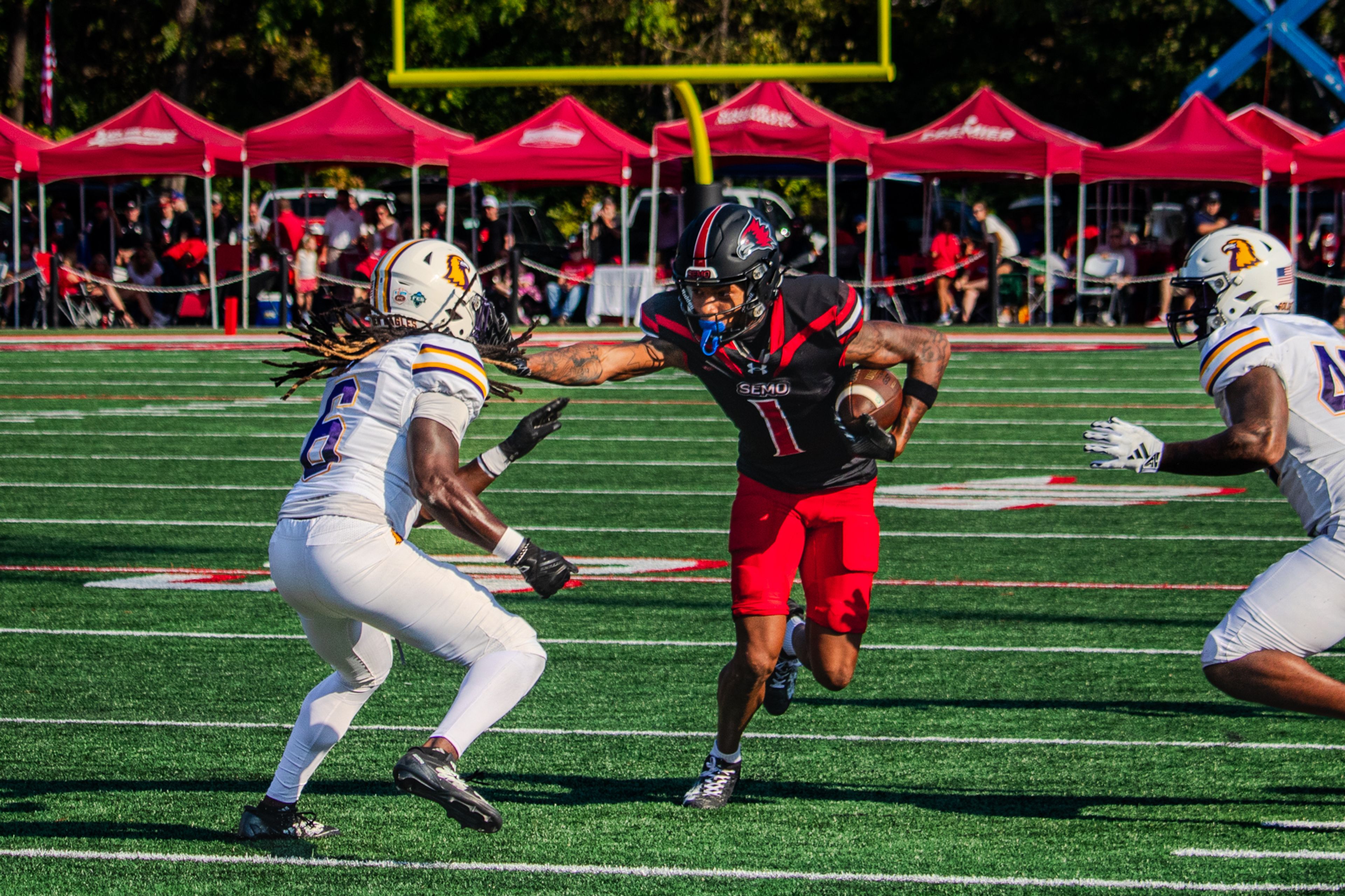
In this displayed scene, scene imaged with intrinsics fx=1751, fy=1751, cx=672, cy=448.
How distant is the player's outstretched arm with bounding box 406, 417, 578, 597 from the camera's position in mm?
4480

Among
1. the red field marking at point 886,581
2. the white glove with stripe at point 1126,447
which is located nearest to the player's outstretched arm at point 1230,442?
the white glove with stripe at point 1126,447

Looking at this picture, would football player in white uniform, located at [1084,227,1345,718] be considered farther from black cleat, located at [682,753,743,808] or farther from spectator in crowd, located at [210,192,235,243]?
spectator in crowd, located at [210,192,235,243]

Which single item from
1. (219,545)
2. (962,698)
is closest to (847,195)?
(219,545)

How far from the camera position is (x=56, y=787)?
5531mm

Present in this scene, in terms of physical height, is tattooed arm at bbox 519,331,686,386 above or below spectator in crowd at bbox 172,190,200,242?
below

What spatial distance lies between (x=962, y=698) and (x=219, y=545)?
4.95 metres

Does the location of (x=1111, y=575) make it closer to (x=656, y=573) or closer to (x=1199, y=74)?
(x=656, y=573)

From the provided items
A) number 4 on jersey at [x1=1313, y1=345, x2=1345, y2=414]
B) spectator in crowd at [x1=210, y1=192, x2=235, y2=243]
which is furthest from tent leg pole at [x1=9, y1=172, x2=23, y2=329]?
number 4 on jersey at [x1=1313, y1=345, x2=1345, y2=414]

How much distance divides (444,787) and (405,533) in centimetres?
85

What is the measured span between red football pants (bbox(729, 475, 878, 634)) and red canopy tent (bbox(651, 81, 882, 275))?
18798 mm

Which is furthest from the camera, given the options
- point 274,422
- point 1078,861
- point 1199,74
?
point 1199,74

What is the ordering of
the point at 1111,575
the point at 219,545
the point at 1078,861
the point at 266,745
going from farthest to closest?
the point at 219,545, the point at 1111,575, the point at 266,745, the point at 1078,861

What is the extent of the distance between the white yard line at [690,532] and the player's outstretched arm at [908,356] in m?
4.71

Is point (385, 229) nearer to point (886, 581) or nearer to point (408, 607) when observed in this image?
point (886, 581)
